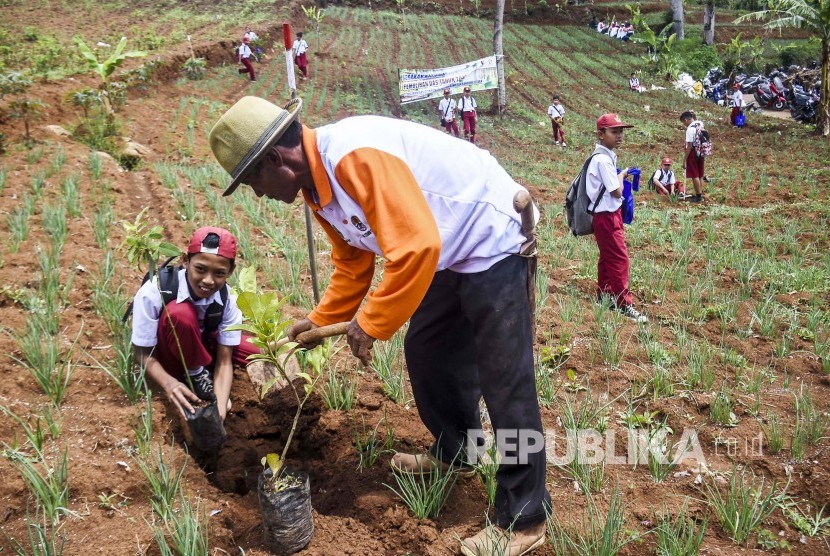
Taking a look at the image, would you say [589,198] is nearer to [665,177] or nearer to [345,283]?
[345,283]

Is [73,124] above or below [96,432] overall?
above

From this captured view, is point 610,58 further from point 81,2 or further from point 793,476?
point 793,476

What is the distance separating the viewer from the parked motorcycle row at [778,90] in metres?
16.7

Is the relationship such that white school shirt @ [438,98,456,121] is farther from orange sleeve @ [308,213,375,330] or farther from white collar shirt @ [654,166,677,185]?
orange sleeve @ [308,213,375,330]

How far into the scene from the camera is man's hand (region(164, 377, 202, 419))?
2.63 metres

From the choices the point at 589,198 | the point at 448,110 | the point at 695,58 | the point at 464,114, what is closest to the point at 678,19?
the point at 695,58

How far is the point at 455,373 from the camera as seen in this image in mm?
2416

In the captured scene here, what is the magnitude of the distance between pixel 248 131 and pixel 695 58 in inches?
1054

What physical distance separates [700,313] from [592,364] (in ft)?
4.73

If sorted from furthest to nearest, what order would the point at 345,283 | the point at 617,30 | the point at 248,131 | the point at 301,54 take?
the point at 617,30
the point at 301,54
the point at 345,283
the point at 248,131

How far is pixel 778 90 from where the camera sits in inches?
762

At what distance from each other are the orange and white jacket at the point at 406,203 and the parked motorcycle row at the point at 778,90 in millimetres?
17667

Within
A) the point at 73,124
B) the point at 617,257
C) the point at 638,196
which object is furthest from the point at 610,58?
the point at 617,257

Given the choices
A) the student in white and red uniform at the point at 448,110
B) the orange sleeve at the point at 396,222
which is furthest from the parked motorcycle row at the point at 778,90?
the orange sleeve at the point at 396,222
